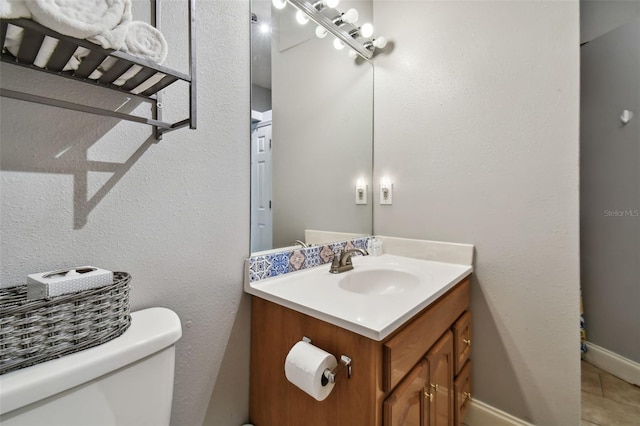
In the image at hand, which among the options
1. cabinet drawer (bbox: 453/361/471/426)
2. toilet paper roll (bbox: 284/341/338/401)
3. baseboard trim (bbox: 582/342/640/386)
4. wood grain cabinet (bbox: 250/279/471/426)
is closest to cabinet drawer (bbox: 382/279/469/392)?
wood grain cabinet (bbox: 250/279/471/426)

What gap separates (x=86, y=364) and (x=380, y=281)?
42.1 inches

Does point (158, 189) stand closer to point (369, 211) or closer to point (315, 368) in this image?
point (315, 368)

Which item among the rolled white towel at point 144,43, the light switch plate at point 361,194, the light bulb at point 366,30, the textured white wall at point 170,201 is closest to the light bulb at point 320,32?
the light bulb at point 366,30

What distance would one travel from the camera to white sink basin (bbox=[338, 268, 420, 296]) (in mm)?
1212

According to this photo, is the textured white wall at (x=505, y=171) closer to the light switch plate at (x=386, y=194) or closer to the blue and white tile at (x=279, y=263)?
the light switch plate at (x=386, y=194)

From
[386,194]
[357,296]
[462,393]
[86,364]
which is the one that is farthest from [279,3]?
[462,393]

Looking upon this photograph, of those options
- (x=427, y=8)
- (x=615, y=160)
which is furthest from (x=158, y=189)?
(x=615, y=160)

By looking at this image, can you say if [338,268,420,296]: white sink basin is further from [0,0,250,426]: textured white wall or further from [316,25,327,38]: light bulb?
[316,25,327,38]: light bulb

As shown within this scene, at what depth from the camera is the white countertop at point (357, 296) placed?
72cm

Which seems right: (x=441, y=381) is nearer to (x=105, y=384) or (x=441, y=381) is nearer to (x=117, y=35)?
(x=105, y=384)

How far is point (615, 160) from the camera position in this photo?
1.57 m

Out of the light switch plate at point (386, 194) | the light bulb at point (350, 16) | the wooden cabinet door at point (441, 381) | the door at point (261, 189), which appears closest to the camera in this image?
the wooden cabinet door at point (441, 381)

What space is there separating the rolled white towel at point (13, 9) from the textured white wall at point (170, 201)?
0.72 ft

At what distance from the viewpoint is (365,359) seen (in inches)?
27.8
